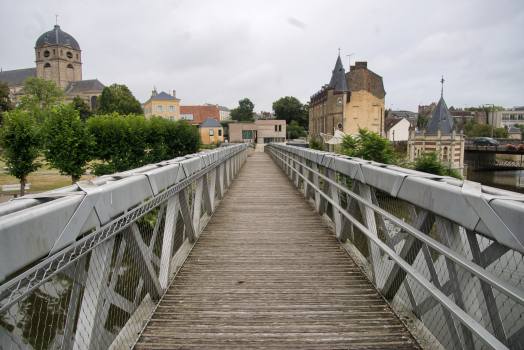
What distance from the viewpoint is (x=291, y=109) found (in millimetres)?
97875

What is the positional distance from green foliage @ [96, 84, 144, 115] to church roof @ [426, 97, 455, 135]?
54.0m

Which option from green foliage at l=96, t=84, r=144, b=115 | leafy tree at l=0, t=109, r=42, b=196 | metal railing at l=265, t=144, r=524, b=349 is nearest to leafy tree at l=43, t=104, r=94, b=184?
leafy tree at l=0, t=109, r=42, b=196

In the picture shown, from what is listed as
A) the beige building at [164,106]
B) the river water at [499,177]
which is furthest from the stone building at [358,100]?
the beige building at [164,106]

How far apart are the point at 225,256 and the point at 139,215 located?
1847 millimetres

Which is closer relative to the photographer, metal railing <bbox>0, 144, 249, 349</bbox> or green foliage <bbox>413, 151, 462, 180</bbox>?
metal railing <bbox>0, 144, 249, 349</bbox>

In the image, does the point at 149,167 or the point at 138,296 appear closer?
the point at 138,296

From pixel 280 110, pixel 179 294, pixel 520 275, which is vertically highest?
pixel 280 110

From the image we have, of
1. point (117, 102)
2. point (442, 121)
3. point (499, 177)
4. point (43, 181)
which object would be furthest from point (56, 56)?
point (499, 177)

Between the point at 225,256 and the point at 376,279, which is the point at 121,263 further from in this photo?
the point at 376,279

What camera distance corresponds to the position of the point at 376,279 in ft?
11.0

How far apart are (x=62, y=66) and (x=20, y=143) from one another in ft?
302

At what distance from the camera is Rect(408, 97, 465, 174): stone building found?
52438mm

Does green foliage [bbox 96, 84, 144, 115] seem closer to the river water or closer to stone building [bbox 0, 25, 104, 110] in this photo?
stone building [bbox 0, 25, 104, 110]

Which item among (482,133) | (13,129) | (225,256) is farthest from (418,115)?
(225,256)
